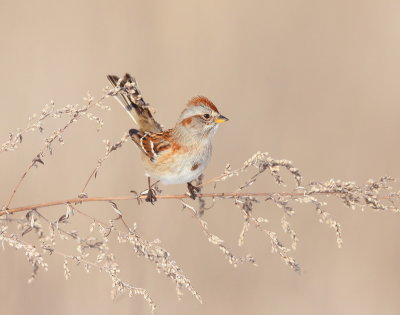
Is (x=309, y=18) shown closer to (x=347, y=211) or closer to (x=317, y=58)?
(x=317, y=58)

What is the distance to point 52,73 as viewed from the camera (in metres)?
5.01

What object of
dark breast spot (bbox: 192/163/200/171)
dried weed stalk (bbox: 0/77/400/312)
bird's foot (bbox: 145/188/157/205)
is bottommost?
dried weed stalk (bbox: 0/77/400/312)

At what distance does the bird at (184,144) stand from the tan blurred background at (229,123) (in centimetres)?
109

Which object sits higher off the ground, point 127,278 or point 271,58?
point 271,58

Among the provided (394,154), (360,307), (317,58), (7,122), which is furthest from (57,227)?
(317,58)

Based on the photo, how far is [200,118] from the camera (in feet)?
10.2

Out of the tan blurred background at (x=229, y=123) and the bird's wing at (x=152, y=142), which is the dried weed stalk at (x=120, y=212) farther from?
the tan blurred background at (x=229, y=123)

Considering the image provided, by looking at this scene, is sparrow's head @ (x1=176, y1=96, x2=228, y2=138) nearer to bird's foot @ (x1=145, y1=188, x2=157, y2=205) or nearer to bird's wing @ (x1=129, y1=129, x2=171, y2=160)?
bird's wing @ (x1=129, y1=129, x2=171, y2=160)

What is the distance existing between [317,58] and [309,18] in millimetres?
413

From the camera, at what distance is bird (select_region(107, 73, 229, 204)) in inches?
119

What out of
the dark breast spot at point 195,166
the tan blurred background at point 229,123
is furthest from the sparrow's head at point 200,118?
the tan blurred background at point 229,123

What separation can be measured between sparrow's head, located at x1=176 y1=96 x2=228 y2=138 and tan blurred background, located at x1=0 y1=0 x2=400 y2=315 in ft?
4.06

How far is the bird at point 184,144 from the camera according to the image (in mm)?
3031

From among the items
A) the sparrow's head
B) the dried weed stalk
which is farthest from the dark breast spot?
the dried weed stalk
